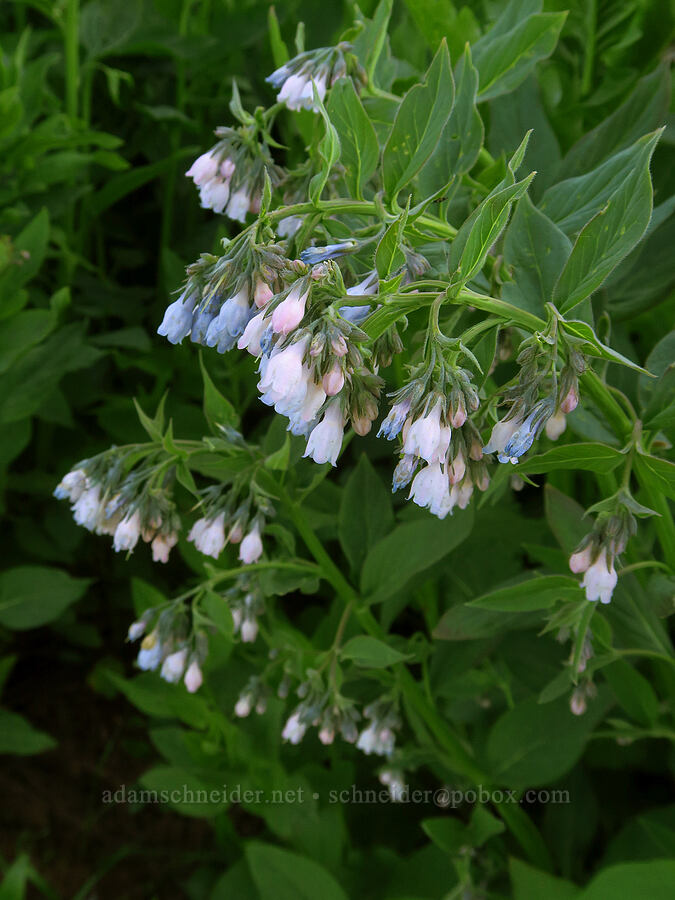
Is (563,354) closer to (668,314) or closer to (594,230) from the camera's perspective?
(594,230)

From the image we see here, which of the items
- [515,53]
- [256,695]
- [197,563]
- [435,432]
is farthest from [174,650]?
[515,53]

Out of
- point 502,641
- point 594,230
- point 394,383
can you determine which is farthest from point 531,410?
point 502,641

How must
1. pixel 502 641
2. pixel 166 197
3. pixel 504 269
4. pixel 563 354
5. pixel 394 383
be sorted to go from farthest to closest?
1. pixel 166 197
2. pixel 502 641
3. pixel 394 383
4. pixel 504 269
5. pixel 563 354

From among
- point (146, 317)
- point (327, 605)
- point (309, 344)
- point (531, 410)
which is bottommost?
point (327, 605)

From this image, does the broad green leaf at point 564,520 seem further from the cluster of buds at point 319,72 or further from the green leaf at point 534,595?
the cluster of buds at point 319,72

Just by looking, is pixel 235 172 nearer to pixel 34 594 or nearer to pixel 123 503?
pixel 123 503

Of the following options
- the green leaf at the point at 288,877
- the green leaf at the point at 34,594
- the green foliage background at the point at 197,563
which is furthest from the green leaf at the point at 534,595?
the green leaf at the point at 34,594
